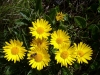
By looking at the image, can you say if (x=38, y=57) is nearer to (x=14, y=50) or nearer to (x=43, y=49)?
(x=43, y=49)

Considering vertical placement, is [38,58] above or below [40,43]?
below

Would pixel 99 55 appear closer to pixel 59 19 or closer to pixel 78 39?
pixel 78 39

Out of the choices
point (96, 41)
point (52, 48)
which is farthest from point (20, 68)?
point (96, 41)

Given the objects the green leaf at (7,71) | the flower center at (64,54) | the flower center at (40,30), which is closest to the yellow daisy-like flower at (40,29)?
the flower center at (40,30)

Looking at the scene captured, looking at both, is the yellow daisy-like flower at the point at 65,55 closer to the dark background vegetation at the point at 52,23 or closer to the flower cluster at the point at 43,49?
the flower cluster at the point at 43,49

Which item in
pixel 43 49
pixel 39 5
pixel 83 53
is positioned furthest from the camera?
pixel 39 5

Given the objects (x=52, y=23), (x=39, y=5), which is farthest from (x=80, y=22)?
(x=39, y=5)

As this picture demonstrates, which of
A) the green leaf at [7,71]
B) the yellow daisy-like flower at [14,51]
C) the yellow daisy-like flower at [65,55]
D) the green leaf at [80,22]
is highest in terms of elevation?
the green leaf at [80,22]
